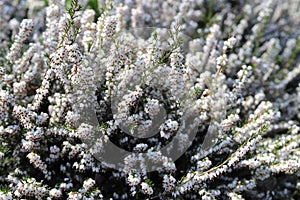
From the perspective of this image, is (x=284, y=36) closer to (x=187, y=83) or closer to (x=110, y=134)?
(x=187, y=83)

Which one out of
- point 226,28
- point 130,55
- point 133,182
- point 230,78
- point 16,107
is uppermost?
point 226,28

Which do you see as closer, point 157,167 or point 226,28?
point 157,167

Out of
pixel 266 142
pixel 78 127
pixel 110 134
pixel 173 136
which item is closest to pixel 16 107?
pixel 78 127

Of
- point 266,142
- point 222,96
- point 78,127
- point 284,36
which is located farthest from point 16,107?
point 284,36

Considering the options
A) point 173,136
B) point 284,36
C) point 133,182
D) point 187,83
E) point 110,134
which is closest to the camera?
point 133,182

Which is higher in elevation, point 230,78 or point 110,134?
point 230,78

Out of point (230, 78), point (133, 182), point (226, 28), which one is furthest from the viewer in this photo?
point (226, 28)

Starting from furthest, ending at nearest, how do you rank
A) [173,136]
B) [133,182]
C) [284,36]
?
[284,36]
[173,136]
[133,182]

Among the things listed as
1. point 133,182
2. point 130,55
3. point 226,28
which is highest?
point 226,28

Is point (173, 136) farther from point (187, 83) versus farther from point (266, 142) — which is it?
point (266, 142)
